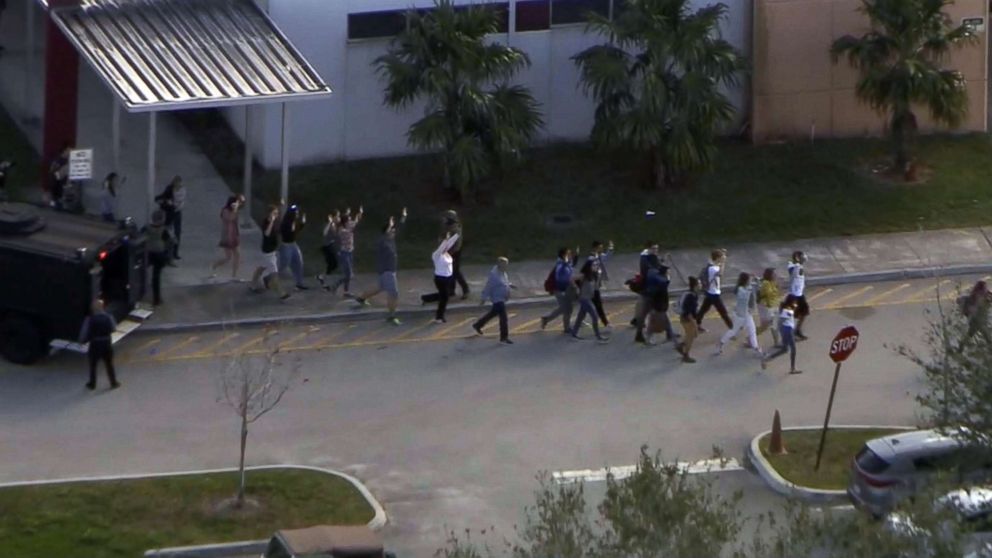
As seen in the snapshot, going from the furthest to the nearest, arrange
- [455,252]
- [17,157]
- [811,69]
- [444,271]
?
[811,69]
[17,157]
[455,252]
[444,271]

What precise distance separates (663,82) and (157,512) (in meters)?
12.9

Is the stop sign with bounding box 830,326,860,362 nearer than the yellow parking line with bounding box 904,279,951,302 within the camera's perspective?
Yes

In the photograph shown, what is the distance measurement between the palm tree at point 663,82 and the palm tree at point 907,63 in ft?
7.52

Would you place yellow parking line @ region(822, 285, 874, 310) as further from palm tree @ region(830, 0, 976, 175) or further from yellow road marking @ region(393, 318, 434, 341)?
yellow road marking @ region(393, 318, 434, 341)

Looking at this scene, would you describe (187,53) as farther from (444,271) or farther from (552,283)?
(552,283)

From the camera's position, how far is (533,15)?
34406mm

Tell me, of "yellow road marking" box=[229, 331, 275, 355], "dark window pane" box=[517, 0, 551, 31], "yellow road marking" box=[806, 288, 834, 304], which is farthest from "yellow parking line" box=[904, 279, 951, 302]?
"yellow road marking" box=[229, 331, 275, 355]

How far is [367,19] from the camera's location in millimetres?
33656

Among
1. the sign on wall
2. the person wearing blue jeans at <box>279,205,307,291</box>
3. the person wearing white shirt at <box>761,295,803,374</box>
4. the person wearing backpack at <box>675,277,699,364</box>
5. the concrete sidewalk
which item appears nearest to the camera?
the person wearing white shirt at <box>761,295,803,374</box>

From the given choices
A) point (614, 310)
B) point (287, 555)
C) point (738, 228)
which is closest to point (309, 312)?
point (614, 310)

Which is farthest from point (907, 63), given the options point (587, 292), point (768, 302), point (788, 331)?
point (587, 292)

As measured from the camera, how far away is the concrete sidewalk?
29438mm

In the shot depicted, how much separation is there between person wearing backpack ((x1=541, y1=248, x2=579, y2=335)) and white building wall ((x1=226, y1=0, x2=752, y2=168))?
622 cm

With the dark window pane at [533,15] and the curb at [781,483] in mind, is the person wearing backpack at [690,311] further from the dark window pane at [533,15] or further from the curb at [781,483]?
the dark window pane at [533,15]
